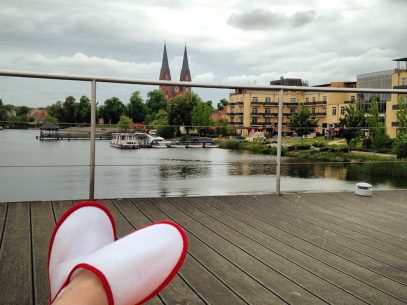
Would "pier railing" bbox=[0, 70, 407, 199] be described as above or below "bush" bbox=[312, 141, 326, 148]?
above

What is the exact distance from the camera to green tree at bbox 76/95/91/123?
274 cm

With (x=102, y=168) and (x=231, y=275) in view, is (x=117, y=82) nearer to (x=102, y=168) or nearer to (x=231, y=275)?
(x=102, y=168)

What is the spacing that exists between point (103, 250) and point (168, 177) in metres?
2.65

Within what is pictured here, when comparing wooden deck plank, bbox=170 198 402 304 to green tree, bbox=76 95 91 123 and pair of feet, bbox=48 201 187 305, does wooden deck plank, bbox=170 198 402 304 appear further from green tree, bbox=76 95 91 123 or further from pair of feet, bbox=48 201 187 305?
green tree, bbox=76 95 91 123

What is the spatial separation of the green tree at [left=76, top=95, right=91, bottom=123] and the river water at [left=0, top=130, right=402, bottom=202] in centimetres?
18

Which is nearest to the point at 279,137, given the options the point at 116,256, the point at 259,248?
the point at 259,248

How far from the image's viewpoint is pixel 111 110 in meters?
2.95

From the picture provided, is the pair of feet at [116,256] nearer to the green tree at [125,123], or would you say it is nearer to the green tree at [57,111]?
the green tree at [57,111]

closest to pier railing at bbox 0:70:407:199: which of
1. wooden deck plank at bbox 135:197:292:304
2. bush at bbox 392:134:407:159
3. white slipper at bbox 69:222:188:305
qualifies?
wooden deck plank at bbox 135:197:292:304

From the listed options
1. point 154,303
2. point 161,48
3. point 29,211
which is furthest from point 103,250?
point 161,48

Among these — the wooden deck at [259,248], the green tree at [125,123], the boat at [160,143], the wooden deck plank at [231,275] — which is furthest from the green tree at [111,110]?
the wooden deck plank at [231,275]

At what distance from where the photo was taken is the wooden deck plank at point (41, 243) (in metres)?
1.30

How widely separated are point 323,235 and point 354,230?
238 millimetres

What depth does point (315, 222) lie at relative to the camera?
236 cm
